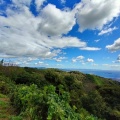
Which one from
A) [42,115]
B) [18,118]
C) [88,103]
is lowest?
[88,103]

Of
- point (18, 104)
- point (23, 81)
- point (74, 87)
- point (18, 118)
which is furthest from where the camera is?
point (74, 87)

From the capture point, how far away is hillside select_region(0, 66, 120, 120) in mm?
5195

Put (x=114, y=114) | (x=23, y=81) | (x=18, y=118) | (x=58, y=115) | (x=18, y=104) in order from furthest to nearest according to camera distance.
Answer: (x=23, y=81) < (x=114, y=114) < (x=18, y=104) < (x=18, y=118) < (x=58, y=115)

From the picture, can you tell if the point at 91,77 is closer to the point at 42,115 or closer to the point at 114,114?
the point at 114,114

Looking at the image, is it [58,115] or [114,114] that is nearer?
[58,115]

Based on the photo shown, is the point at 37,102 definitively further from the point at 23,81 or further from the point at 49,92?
the point at 23,81

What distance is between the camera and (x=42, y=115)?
206 inches

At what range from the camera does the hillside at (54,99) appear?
5.20 metres

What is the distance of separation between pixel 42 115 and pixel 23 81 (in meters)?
25.9

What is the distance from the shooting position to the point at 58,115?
4672 millimetres

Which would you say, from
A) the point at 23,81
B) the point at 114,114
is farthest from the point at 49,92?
the point at 23,81

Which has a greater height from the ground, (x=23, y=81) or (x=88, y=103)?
(x=23, y=81)

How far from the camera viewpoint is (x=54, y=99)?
539 cm

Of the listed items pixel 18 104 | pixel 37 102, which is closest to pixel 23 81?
pixel 18 104
